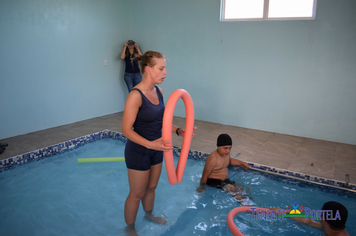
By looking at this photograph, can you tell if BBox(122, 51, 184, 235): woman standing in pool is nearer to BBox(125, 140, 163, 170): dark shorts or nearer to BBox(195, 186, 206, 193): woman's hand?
BBox(125, 140, 163, 170): dark shorts

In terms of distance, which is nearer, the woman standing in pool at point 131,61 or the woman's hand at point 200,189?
the woman's hand at point 200,189

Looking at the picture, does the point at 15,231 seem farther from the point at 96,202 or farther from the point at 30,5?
the point at 30,5

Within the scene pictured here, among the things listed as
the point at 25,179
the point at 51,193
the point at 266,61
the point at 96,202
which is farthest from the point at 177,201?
the point at 266,61

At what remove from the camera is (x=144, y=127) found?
1964 millimetres

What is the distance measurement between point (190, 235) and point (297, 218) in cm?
106

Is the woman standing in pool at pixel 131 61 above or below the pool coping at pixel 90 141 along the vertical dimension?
above

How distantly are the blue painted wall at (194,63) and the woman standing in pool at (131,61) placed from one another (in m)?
0.29

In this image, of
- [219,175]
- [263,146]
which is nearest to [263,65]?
[263,146]

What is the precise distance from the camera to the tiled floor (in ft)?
12.5

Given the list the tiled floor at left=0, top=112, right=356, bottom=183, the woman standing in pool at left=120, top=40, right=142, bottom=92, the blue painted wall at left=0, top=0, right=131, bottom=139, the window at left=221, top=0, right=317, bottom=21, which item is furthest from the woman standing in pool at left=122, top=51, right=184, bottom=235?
the woman standing in pool at left=120, top=40, right=142, bottom=92

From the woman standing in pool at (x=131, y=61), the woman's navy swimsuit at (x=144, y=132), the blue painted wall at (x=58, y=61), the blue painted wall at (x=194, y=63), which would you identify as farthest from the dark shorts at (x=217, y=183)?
the woman standing in pool at (x=131, y=61)

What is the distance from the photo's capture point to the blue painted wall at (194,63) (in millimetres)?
4766

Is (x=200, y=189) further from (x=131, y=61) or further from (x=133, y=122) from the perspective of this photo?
(x=131, y=61)

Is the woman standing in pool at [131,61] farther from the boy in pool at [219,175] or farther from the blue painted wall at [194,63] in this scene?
the boy in pool at [219,175]
